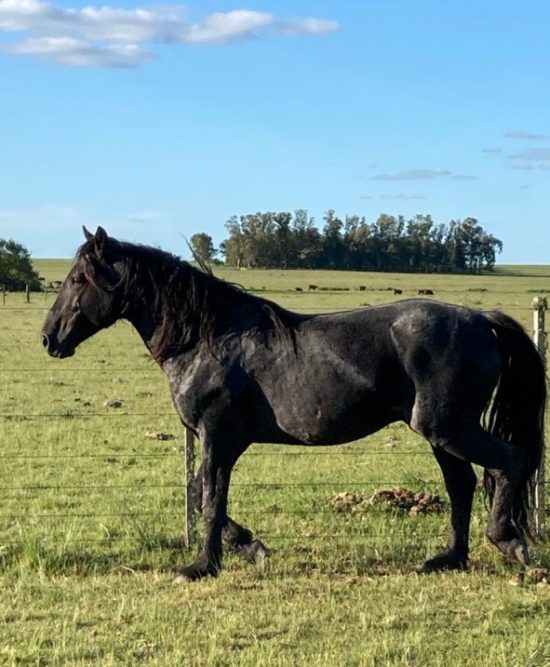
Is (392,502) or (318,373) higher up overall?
(318,373)

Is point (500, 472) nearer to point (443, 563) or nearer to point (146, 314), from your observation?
point (443, 563)

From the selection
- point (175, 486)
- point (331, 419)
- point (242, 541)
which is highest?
point (331, 419)

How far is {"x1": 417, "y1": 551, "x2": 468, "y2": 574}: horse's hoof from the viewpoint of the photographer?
7.08 meters

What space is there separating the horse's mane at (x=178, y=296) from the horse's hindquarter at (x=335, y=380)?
222mm

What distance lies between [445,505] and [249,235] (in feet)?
322

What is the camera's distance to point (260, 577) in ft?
22.9

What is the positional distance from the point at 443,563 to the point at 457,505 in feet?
1.45

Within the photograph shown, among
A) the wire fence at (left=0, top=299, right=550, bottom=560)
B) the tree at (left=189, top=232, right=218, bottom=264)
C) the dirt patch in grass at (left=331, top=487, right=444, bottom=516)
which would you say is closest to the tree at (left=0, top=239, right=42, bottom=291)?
the tree at (left=189, top=232, right=218, bottom=264)

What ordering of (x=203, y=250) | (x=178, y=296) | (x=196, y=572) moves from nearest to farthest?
(x=196, y=572) → (x=178, y=296) → (x=203, y=250)

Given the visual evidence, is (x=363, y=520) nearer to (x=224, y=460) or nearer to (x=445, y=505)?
(x=445, y=505)

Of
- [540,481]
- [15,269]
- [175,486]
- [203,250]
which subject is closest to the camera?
[540,481]

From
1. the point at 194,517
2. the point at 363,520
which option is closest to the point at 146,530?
the point at 194,517

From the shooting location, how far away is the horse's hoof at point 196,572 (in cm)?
683

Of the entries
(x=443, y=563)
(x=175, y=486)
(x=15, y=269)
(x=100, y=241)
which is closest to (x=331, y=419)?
(x=443, y=563)
